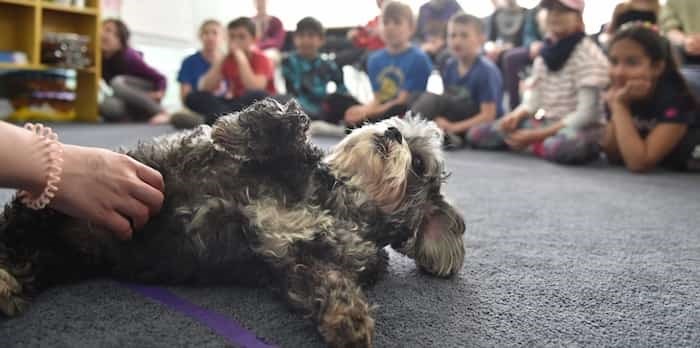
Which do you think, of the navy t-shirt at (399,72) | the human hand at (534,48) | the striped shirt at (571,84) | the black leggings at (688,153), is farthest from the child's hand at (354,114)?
the black leggings at (688,153)

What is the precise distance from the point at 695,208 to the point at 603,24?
2.95m

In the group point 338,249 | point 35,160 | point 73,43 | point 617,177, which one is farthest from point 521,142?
point 73,43

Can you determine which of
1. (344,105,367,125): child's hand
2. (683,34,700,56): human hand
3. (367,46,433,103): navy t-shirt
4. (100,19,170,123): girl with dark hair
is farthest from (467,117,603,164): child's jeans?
(100,19,170,123): girl with dark hair

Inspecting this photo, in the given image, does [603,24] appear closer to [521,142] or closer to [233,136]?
[521,142]

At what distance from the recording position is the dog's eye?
3.32 ft

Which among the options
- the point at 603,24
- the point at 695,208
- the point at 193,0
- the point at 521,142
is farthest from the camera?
the point at 193,0

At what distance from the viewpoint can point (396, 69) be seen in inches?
157

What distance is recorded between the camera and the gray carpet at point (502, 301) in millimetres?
792

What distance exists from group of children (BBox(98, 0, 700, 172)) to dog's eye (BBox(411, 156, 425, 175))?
167 cm

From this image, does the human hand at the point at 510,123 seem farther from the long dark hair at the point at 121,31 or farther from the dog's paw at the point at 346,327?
the long dark hair at the point at 121,31

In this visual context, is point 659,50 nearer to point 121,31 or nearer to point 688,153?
point 688,153

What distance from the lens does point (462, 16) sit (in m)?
3.80

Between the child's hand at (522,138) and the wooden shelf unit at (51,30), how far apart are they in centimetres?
320

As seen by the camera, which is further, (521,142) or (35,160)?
(521,142)
